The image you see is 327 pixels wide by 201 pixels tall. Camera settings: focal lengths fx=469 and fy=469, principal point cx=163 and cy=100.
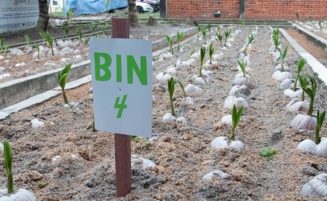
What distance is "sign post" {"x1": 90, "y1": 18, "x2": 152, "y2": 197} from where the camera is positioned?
79.3 inches

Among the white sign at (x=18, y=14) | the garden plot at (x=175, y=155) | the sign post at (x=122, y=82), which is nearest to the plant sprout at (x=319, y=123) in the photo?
the garden plot at (x=175, y=155)

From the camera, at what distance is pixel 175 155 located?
285 centimetres

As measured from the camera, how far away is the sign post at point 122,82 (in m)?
2.01

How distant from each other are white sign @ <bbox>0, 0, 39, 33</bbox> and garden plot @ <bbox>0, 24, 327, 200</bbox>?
650 cm

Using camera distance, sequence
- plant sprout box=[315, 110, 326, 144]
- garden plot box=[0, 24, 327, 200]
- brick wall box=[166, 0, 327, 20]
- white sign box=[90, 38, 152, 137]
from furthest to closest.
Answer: brick wall box=[166, 0, 327, 20] → plant sprout box=[315, 110, 326, 144] → garden plot box=[0, 24, 327, 200] → white sign box=[90, 38, 152, 137]

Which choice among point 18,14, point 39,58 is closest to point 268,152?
point 39,58

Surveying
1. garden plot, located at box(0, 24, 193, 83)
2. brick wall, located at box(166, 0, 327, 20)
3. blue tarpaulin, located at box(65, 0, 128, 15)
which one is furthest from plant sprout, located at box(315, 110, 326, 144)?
blue tarpaulin, located at box(65, 0, 128, 15)

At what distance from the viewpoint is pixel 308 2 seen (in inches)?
722

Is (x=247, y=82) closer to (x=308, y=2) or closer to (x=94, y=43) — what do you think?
(x=94, y=43)

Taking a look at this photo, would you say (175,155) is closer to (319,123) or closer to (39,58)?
(319,123)

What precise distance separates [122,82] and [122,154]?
37 cm

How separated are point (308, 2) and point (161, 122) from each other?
16324 millimetres

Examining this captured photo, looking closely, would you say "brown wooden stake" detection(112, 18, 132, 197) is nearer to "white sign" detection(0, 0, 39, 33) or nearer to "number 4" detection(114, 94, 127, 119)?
"number 4" detection(114, 94, 127, 119)

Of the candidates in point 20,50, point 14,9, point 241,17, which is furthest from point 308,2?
point 20,50
